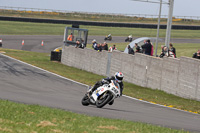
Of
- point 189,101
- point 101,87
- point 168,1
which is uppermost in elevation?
point 168,1

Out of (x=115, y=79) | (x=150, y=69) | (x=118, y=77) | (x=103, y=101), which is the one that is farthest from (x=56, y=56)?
(x=118, y=77)

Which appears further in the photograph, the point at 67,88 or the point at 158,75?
the point at 158,75

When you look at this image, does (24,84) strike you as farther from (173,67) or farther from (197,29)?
(197,29)

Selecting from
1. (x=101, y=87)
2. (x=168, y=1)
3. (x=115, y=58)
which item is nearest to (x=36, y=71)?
(x=115, y=58)

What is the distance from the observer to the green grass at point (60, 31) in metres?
66.3

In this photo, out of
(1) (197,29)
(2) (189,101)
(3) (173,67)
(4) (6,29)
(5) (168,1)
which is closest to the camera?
(2) (189,101)

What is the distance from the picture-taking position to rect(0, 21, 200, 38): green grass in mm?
66312

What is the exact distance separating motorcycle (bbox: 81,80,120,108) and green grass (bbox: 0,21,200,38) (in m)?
51.7

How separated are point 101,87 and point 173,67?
922 centimetres

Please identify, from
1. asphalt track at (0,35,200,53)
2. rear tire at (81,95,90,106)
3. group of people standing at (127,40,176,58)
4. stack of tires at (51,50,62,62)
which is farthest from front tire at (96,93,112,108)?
asphalt track at (0,35,200,53)

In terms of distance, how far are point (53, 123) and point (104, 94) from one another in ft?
13.3

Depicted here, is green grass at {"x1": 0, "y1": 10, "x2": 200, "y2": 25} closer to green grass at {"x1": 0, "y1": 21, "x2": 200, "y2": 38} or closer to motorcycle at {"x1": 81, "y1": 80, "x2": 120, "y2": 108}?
green grass at {"x1": 0, "y1": 21, "x2": 200, "y2": 38}

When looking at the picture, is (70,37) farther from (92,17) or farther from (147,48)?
(92,17)

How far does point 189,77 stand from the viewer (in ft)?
65.7
